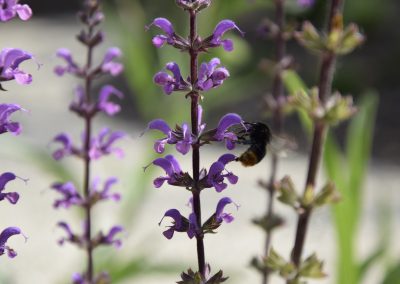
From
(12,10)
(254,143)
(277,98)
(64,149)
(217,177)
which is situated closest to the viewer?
(12,10)

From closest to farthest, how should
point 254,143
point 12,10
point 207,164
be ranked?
point 12,10 < point 254,143 < point 207,164

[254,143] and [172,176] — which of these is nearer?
[172,176]

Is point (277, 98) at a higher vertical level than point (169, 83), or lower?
higher

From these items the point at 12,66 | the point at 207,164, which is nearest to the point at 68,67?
the point at 12,66

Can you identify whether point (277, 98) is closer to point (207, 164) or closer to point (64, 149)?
point (64, 149)

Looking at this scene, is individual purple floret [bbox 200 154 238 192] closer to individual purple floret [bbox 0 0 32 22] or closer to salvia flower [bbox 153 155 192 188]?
salvia flower [bbox 153 155 192 188]

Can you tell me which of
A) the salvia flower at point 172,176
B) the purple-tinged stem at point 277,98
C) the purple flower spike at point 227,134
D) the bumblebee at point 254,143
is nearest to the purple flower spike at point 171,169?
the salvia flower at point 172,176

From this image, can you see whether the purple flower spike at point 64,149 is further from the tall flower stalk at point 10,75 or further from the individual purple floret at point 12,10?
the individual purple floret at point 12,10
